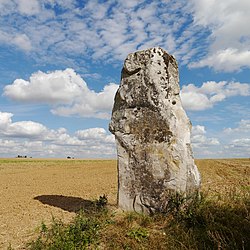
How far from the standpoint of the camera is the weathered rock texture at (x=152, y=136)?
9336mm

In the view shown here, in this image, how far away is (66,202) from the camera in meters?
13.2

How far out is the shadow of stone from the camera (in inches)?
466

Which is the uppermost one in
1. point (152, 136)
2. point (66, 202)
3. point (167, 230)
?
point (152, 136)

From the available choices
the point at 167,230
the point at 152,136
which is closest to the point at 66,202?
the point at 152,136

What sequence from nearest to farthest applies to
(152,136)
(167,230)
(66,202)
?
(167,230)
(152,136)
(66,202)

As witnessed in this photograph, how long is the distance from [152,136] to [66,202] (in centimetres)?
553

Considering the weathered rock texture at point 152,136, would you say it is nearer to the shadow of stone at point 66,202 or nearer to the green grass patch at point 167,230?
the green grass patch at point 167,230

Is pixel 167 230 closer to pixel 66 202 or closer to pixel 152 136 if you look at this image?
pixel 152 136

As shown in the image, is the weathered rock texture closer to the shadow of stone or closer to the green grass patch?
the green grass patch

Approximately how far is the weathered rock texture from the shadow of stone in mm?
2522

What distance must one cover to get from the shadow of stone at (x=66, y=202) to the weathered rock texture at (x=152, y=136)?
2522 millimetres

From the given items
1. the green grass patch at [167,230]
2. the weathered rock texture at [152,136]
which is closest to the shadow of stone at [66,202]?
the weathered rock texture at [152,136]

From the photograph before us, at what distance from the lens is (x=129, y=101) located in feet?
33.3

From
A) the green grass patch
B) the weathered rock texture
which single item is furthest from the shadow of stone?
the green grass patch
